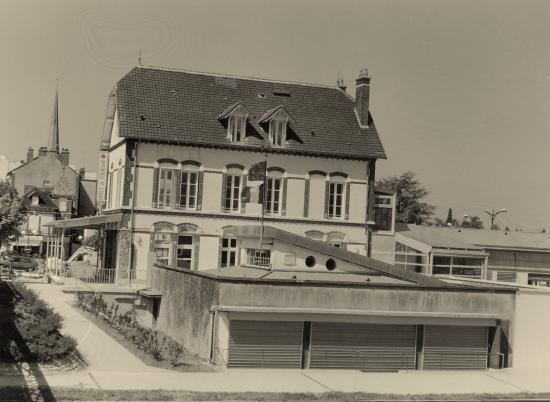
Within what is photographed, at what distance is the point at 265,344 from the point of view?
24359 millimetres

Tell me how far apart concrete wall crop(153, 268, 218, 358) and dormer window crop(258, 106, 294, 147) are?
14.5 metres

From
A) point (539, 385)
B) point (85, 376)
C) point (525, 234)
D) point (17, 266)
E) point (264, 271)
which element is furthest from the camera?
point (525, 234)

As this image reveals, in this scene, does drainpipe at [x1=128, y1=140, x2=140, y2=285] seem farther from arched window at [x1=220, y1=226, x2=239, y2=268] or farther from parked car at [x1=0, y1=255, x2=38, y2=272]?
parked car at [x1=0, y1=255, x2=38, y2=272]

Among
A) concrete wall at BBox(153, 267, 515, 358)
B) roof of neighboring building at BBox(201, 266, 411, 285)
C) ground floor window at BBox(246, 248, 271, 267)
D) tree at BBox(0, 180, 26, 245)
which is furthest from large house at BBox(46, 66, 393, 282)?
concrete wall at BBox(153, 267, 515, 358)

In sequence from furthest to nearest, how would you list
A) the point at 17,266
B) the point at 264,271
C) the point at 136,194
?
the point at 17,266 < the point at 136,194 < the point at 264,271

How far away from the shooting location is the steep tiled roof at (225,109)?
43.5 m

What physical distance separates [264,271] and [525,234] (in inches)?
1432

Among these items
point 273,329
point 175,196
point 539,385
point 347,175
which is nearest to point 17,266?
point 175,196

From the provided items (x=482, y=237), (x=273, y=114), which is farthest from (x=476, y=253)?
(x=273, y=114)

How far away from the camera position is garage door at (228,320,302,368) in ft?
78.7

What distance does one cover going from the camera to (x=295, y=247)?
96.4 ft

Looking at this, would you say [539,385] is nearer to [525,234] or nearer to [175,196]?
[175,196]

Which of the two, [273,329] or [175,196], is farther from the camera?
[175,196]

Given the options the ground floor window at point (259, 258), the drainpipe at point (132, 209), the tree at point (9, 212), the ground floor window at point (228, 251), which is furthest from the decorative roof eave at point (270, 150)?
the ground floor window at point (259, 258)
